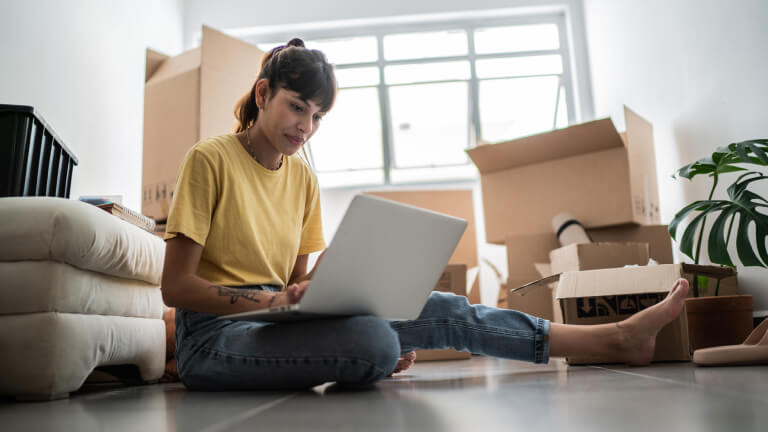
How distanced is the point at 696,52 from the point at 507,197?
2.65 ft

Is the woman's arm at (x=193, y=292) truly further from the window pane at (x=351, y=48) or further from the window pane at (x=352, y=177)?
the window pane at (x=351, y=48)

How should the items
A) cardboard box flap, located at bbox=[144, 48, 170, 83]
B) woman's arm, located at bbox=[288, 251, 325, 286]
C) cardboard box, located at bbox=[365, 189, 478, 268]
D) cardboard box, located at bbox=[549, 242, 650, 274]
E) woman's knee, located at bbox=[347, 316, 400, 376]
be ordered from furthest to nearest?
1. cardboard box, located at bbox=[365, 189, 478, 268]
2. cardboard box flap, located at bbox=[144, 48, 170, 83]
3. cardboard box, located at bbox=[549, 242, 650, 274]
4. woman's arm, located at bbox=[288, 251, 325, 286]
5. woman's knee, located at bbox=[347, 316, 400, 376]

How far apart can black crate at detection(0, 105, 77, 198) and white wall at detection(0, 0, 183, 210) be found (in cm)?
70

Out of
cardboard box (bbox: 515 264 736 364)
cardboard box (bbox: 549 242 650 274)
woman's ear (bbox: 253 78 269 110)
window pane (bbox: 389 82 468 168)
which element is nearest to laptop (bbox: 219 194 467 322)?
woman's ear (bbox: 253 78 269 110)

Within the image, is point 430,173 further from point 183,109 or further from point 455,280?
point 183,109

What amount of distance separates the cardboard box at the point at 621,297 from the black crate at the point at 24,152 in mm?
1063

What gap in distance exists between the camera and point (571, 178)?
2.26m

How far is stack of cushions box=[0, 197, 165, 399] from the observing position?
0.94 metres

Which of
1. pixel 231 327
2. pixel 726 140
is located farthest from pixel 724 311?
pixel 231 327

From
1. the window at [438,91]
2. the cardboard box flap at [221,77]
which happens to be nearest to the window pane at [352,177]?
the window at [438,91]

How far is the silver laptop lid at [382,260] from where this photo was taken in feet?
2.71

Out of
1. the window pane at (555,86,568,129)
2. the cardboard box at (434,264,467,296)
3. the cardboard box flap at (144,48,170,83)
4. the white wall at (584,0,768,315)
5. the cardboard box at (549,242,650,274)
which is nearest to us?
the cardboard box at (549,242,650,274)

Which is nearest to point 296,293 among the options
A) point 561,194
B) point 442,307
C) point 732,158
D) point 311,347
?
point 311,347

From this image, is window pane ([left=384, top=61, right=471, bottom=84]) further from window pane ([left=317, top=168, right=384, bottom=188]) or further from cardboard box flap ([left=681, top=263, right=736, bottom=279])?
cardboard box flap ([left=681, top=263, right=736, bottom=279])
